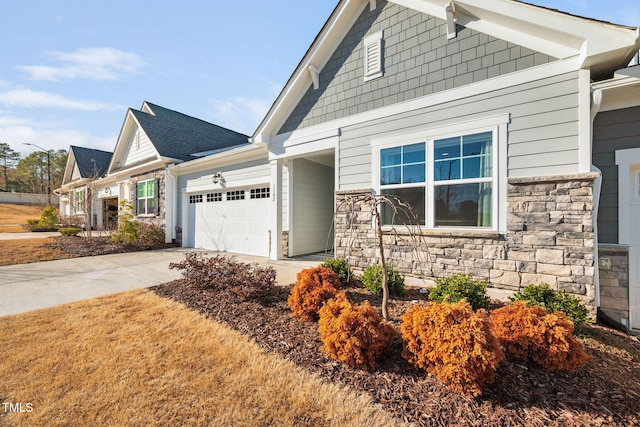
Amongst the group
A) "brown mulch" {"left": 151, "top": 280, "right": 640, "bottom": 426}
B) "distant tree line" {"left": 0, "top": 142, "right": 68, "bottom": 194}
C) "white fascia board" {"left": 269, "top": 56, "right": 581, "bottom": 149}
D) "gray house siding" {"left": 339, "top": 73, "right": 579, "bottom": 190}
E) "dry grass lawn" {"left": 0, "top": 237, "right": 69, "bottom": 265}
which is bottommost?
"brown mulch" {"left": 151, "top": 280, "right": 640, "bottom": 426}

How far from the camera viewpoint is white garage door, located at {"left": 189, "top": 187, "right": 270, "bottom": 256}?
948cm

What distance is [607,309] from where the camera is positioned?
4.37 meters

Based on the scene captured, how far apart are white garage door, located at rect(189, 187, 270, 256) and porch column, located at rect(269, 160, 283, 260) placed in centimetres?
100

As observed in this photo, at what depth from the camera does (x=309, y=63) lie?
709 cm

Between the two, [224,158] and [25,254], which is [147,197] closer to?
[25,254]

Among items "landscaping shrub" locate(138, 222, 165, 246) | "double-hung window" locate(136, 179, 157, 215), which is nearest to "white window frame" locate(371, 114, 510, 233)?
"landscaping shrub" locate(138, 222, 165, 246)

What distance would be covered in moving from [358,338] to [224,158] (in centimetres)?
897

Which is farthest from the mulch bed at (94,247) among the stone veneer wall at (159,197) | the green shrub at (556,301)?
the green shrub at (556,301)

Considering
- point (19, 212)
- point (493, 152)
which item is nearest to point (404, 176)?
point (493, 152)

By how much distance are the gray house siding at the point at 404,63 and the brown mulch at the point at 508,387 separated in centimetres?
457

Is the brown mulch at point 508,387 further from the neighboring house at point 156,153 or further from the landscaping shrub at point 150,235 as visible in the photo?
the neighboring house at point 156,153

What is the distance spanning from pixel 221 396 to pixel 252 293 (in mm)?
2205

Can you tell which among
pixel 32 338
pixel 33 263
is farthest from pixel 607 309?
pixel 33 263

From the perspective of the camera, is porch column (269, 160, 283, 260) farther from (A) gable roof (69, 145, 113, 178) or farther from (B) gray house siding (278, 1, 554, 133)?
(A) gable roof (69, 145, 113, 178)
